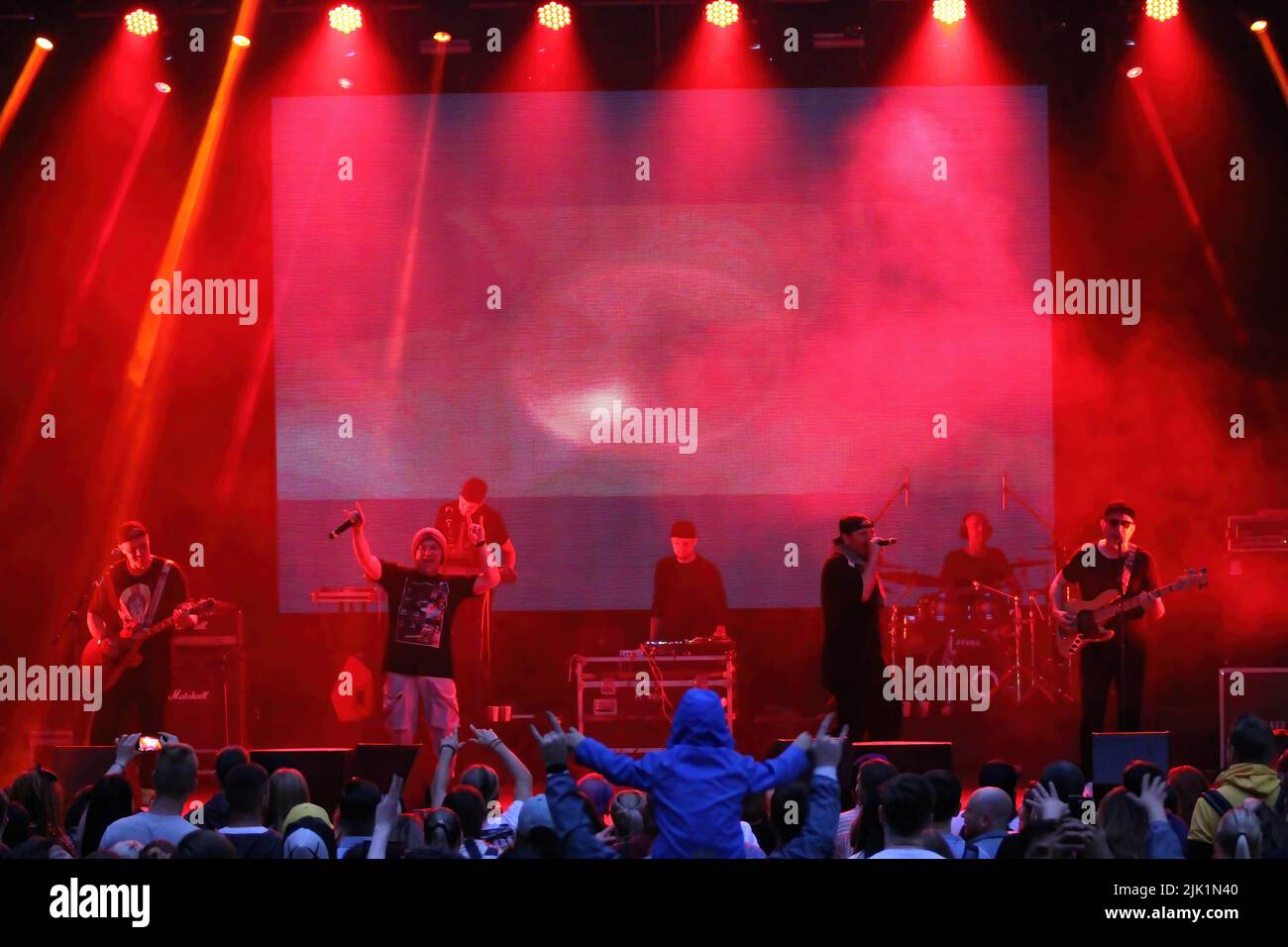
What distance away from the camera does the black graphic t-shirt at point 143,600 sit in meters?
8.57

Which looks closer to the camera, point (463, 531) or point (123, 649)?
point (123, 649)

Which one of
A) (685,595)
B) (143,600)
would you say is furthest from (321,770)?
(685,595)

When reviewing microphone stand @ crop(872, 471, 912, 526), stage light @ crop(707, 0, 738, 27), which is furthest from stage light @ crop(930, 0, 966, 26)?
microphone stand @ crop(872, 471, 912, 526)

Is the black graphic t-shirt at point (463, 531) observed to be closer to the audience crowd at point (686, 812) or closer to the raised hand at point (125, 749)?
the audience crowd at point (686, 812)

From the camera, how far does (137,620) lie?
855 cm

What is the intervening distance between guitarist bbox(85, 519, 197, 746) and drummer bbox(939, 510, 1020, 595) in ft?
16.4

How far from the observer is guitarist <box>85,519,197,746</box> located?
8.52 m

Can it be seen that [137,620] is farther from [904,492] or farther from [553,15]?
[904,492]

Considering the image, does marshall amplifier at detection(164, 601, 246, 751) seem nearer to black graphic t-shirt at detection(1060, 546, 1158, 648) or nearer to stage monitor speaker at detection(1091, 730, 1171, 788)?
black graphic t-shirt at detection(1060, 546, 1158, 648)

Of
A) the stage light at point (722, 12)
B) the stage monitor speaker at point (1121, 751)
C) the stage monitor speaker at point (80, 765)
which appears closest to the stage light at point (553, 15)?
the stage light at point (722, 12)

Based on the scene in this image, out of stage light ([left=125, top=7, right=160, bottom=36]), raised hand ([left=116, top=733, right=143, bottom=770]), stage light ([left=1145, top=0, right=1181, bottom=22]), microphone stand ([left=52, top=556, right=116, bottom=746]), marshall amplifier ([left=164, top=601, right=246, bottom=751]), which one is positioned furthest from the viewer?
stage light ([left=125, top=7, right=160, bottom=36])

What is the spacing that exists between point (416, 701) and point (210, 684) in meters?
2.16

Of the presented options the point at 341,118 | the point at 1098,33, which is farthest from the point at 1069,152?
the point at 341,118
